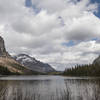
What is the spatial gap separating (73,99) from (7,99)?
12.9m

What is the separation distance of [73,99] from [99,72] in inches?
6071

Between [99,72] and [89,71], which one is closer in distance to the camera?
[99,72]

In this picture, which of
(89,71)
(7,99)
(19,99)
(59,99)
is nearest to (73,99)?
(59,99)

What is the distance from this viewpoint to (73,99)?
30.8 m

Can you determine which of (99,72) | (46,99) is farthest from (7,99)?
(99,72)

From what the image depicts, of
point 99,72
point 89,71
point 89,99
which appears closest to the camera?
point 89,99

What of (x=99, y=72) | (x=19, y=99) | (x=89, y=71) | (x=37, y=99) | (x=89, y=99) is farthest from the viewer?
(x=89, y=71)

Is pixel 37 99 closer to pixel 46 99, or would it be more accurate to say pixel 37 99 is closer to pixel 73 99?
pixel 46 99

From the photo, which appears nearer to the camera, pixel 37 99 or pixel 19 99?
pixel 19 99

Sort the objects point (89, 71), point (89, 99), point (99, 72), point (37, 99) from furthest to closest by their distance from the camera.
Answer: point (89, 71)
point (99, 72)
point (37, 99)
point (89, 99)

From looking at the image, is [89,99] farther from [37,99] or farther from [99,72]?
[99,72]

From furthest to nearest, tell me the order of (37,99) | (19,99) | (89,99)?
(37,99) < (89,99) < (19,99)

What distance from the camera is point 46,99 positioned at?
3194cm

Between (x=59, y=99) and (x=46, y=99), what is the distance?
2.99 meters
